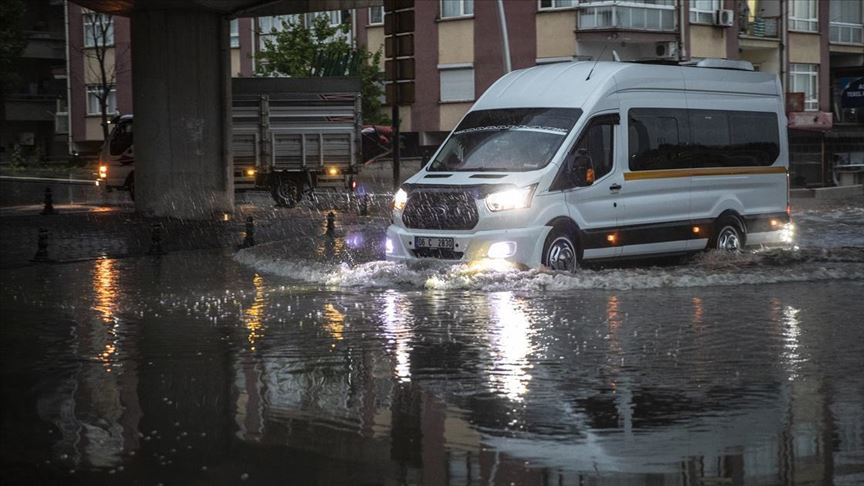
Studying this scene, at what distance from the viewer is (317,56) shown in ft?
162

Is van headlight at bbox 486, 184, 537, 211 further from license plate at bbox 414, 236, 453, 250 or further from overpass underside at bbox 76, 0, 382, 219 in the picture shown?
overpass underside at bbox 76, 0, 382, 219

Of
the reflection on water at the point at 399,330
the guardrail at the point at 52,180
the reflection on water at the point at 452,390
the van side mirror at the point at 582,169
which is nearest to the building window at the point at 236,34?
the guardrail at the point at 52,180

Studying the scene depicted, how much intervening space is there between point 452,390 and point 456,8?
136 ft

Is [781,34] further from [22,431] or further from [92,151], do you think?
[22,431]

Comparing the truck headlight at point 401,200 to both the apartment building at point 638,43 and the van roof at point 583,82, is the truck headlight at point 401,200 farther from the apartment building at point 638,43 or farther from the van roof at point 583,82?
the apartment building at point 638,43

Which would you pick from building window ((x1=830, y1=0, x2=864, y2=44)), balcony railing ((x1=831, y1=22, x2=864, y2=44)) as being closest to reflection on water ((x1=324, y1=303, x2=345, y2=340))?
building window ((x1=830, y1=0, x2=864, y2=44))

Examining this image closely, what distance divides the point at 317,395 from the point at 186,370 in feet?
4.59

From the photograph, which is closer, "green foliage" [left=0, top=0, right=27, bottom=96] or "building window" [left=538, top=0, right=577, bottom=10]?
"building window" [left=538, top=0, right=577, bottom=10]

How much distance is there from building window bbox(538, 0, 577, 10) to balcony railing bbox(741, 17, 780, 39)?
333 inches

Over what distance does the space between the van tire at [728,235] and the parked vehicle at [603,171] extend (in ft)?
0.08

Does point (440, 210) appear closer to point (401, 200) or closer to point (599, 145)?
point (401, 200)

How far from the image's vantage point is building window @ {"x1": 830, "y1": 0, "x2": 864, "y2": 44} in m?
56.0

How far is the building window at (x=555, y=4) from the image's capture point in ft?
151

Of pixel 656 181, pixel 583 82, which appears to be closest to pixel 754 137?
pixel 656 181
